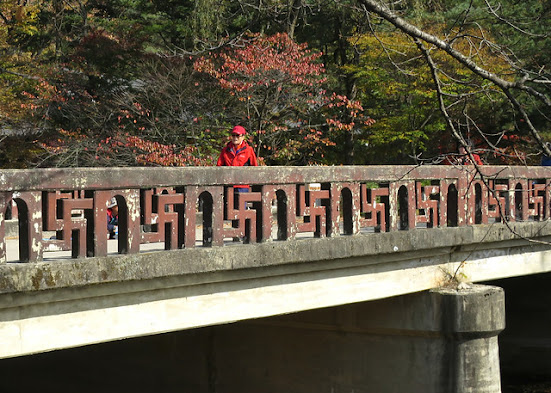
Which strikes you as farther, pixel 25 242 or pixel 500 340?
pixel 500 340

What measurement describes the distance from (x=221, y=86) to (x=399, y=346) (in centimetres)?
1036

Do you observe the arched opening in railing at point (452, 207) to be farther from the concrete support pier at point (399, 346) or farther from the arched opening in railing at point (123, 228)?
the arched opening in railing at point (123, 228)

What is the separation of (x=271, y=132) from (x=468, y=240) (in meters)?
10.3

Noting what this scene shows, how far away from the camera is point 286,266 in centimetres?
798

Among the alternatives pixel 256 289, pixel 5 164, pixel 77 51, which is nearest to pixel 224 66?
pixel 77 51

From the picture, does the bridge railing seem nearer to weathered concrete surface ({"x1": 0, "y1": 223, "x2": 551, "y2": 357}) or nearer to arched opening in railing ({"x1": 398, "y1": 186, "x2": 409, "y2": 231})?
arched opening in railing ({"x1": 398, "y1": 186, "x2": 409, "y2": 231})

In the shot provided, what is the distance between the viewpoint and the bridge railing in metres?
6.11

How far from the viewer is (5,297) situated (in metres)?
6.01

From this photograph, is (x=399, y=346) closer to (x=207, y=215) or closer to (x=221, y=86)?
(x=207, y=215)

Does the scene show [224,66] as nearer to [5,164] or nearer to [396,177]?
[5,164]

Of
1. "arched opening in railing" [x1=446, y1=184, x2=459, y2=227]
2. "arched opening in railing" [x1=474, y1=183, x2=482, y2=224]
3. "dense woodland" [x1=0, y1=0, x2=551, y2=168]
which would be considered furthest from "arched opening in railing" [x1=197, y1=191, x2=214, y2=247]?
"dense woodland" [x1=0, y1=0, x2=551, y2=168]

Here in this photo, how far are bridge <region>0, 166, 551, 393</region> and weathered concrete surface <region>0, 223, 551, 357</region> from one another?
0.5 inches

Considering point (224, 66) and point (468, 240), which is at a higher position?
point (224, 66)

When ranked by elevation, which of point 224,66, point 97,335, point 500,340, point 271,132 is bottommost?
point 500,340
